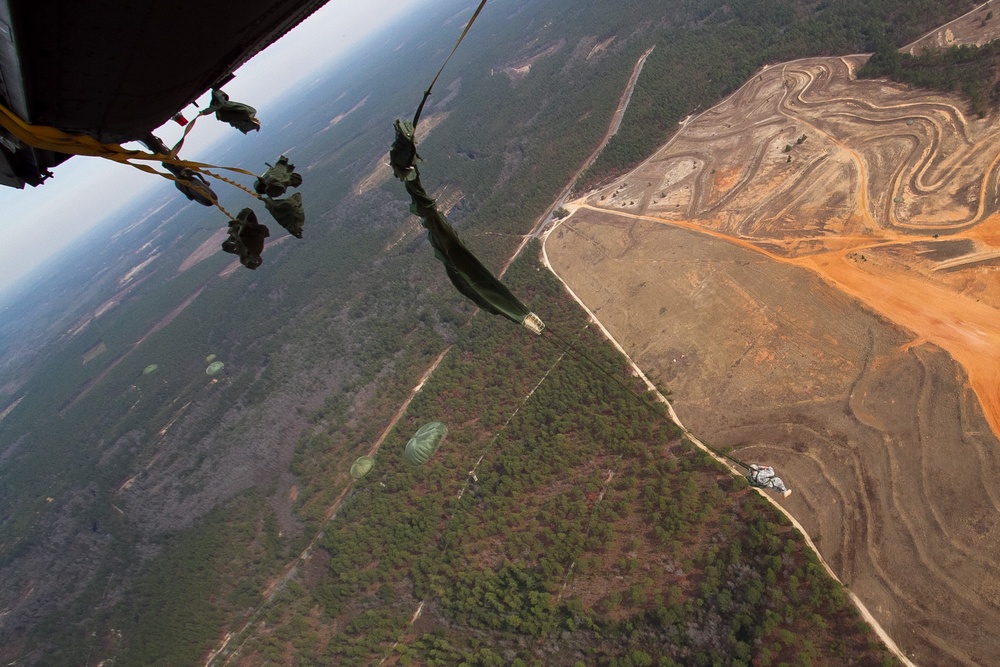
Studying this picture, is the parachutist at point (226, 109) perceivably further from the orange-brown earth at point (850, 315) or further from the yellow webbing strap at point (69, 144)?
the orange-brown earth at point (850, 315)

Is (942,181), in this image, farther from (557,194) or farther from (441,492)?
(441,492)

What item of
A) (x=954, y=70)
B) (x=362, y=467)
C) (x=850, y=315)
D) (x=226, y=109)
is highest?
(x=226, y=109)

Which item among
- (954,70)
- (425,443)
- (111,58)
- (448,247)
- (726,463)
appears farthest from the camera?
(954,70)

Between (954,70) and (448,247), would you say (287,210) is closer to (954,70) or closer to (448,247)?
(448,247)

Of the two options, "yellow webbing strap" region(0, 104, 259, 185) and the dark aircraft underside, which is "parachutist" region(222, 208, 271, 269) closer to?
"yellow webbing strap" region(0, 104, 259, 185)

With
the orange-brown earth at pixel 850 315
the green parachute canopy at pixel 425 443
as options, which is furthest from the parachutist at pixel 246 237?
the green parachute canopy at pixel 425 443

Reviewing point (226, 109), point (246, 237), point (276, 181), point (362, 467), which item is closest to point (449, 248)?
point (276, 181)
